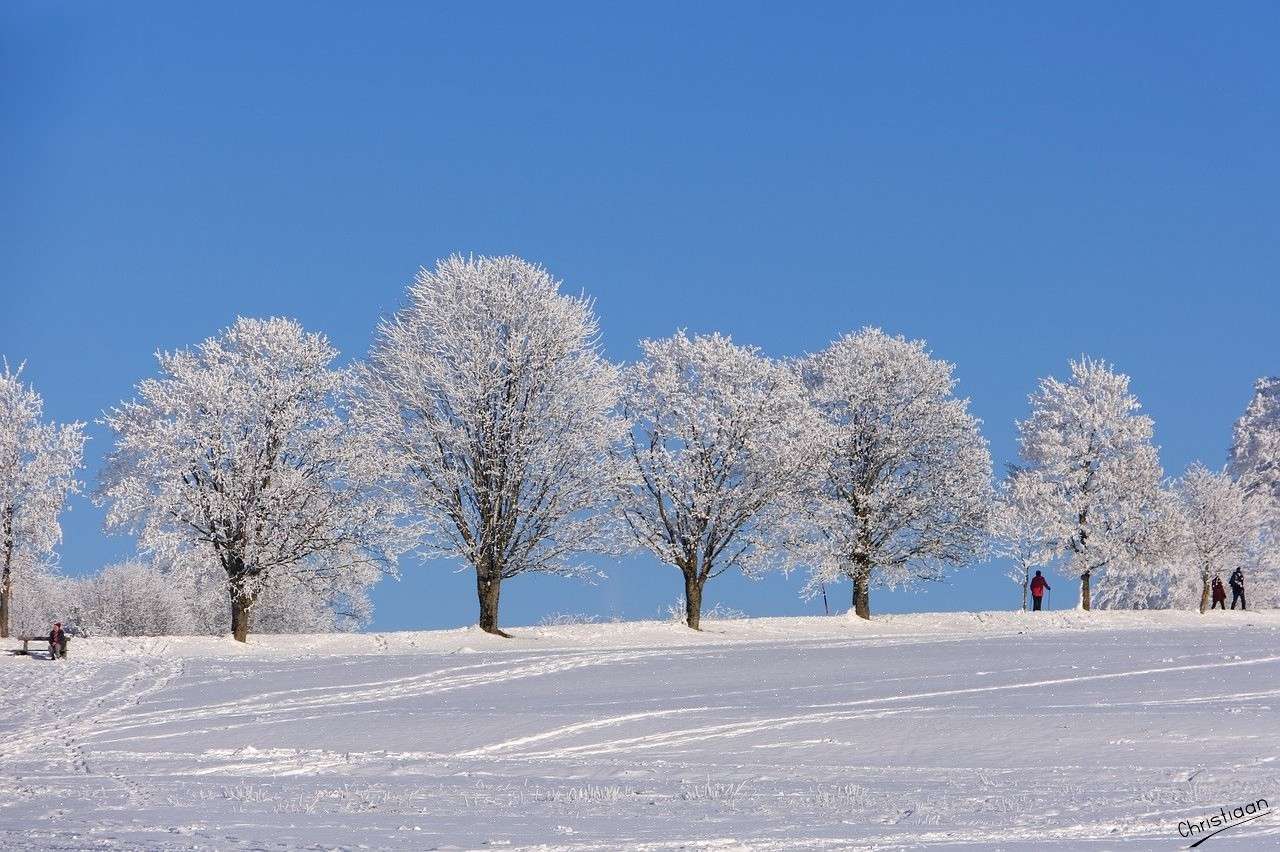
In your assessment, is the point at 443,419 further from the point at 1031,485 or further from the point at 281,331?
the point at 1031,485

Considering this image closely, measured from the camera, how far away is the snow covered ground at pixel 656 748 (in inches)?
520

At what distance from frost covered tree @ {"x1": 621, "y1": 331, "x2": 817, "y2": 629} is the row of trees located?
0.29 feet

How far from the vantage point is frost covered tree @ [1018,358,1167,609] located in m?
55.4

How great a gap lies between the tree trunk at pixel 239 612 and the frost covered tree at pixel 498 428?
612 cm

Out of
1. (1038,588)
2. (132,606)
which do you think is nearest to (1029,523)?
(1038,588)

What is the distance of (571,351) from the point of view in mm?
45656

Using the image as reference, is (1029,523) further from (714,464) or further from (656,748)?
(656,748)

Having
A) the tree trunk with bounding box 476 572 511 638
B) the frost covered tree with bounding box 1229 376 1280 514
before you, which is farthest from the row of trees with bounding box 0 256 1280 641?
the frost covered tree with bounding box 1229 376 1280 514

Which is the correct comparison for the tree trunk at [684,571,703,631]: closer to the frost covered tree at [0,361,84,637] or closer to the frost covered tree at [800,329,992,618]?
the frost covered tree at [800,329,992,618]

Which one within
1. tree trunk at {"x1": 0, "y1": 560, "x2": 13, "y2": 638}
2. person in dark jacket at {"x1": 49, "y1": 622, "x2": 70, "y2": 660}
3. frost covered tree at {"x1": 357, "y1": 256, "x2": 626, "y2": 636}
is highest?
frost covered tree at {"x1": 357, "y1": 256, "x2": 626, "y2": 636}

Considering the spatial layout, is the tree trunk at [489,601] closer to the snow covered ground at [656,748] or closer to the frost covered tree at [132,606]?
the snow covered ground at [656,748]

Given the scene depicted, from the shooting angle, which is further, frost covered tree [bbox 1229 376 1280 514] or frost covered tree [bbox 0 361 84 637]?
frost covered tree [bbox 1229 376 1280 514]

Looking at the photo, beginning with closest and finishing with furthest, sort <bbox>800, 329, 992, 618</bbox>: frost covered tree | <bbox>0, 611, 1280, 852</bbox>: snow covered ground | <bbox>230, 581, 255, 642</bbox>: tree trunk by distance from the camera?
<bbox>0, 611, 1280, 852</bbox>: snow covered ground < <bbox>230, 581, 255, 642</bbox>: tree trunk < <bbox>800, 329, 992, 618</bbox>: frost covered tree

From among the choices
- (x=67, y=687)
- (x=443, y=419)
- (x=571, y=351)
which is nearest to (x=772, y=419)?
(x=571, y=351)
